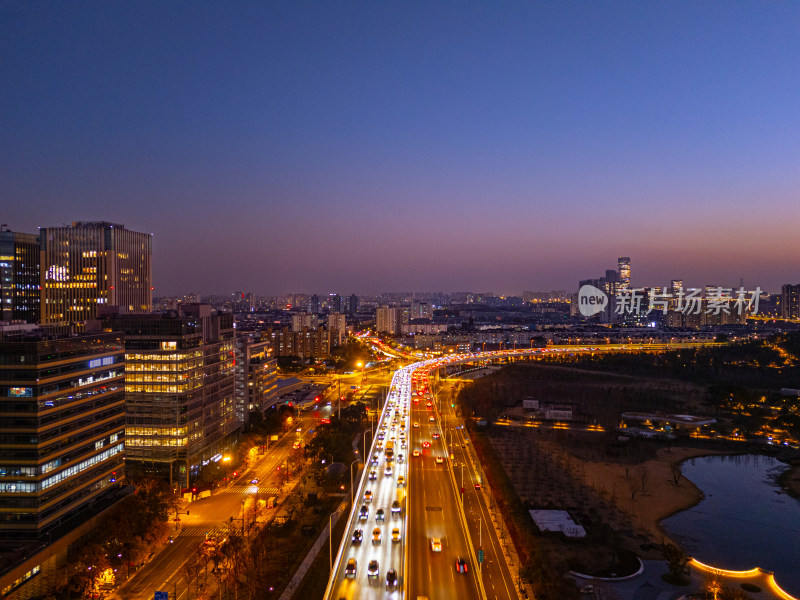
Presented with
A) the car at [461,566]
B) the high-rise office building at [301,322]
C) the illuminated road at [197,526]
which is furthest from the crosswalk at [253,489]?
the high-rise office building at [301,322]

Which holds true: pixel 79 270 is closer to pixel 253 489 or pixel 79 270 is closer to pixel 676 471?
pixel 253 489

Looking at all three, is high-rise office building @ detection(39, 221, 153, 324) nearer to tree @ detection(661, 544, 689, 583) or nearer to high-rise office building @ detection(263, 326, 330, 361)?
high-rise office building @ detection(263, 326, 330, 361)

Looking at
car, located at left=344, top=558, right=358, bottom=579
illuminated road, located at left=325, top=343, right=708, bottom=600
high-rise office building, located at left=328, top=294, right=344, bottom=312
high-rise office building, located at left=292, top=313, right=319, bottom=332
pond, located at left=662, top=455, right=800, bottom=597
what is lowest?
pond, located at left=662, top=455, right=800, bottom=597

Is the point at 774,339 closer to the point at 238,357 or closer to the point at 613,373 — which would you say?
the point at 613,373

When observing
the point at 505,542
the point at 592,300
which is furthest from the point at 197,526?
the point at 592,300

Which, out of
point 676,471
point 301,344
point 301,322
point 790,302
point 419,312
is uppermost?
point 790,302

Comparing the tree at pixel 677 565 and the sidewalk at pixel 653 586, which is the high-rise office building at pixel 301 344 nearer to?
the sidewalk at pixel 653 586

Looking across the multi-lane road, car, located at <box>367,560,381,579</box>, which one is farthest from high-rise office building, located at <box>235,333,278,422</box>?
Answer: car, located at <box>367,560,381,579</box>
